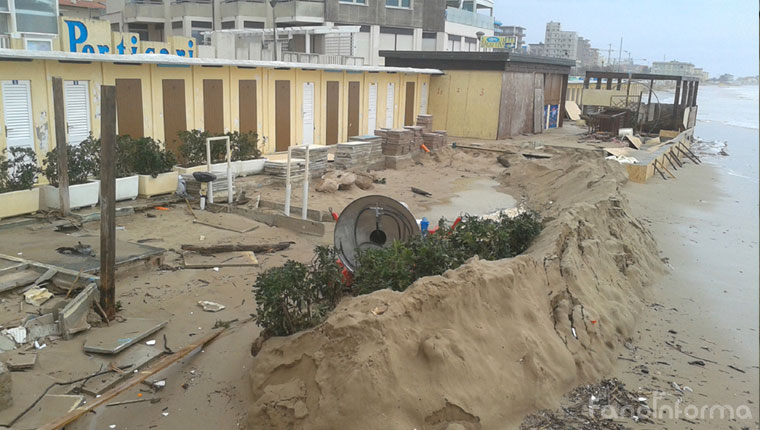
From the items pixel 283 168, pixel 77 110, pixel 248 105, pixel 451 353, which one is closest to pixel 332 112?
pixel 248 105

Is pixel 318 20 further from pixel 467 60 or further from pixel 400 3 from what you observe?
pixel 467 60

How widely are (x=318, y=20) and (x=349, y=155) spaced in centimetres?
3096

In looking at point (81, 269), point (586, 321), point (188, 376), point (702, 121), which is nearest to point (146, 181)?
point (81, 269)

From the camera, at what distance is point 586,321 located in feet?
25.3

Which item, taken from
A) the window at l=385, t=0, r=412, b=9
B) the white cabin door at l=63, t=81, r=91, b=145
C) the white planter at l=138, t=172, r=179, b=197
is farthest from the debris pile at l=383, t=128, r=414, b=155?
the window at l=385, t=0, r=412, b=9

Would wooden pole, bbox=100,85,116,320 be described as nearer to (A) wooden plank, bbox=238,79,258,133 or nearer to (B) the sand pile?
(B) the sand pile

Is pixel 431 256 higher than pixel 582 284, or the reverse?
Answer: pixel 431 256

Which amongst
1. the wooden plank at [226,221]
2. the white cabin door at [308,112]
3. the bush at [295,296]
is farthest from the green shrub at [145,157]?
the bush at [295,296]

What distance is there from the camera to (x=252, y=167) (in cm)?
1756

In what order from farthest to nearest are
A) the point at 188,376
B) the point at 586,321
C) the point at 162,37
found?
the point at 162,37 → the point at 586,321 → the point at 188,376

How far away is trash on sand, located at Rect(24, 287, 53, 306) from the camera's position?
829 centimetres

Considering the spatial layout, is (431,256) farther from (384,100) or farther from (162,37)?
(162,37)

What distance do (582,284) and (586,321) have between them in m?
0.79

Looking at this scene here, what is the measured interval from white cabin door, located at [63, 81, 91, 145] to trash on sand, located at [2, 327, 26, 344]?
8.43 meters
